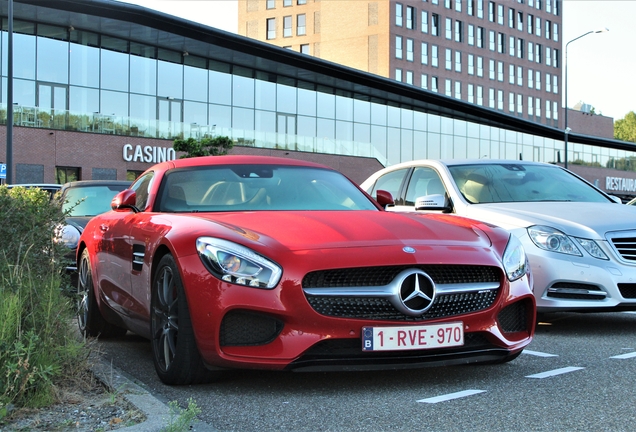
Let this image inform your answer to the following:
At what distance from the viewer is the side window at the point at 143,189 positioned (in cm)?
635

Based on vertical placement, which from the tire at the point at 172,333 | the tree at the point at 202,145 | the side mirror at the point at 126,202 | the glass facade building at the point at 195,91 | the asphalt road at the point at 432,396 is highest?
the glass facade building at the point at 195,91


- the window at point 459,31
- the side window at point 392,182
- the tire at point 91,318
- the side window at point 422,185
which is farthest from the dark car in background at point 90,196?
the window at point 459,31

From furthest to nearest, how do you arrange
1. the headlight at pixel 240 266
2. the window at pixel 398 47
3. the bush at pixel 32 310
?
the window at pixel 398 47
the headlight at pixel 240 266
the bush at pixel 32 310

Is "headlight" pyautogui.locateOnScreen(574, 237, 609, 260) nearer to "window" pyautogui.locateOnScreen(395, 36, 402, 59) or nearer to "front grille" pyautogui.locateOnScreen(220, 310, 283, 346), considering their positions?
"front grille" pyautogui.locateOnScreen(220, 310, 283, 346)

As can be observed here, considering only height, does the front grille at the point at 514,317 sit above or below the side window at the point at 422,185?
below

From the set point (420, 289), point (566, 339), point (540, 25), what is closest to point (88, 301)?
point (420, 289)

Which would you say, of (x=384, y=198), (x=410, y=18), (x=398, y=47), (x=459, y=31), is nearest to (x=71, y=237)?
(x=384, y=198)

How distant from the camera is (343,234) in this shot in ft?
16.3

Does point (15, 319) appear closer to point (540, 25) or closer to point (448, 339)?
point (448, 339)

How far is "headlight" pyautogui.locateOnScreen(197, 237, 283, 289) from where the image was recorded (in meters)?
4.62

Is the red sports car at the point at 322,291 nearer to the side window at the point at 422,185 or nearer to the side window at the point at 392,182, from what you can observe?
the side window at the point at 422,185

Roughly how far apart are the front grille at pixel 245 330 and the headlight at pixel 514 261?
1.51 m

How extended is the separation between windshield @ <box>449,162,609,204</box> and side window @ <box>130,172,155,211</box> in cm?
328

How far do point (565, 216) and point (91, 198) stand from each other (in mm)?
6046
